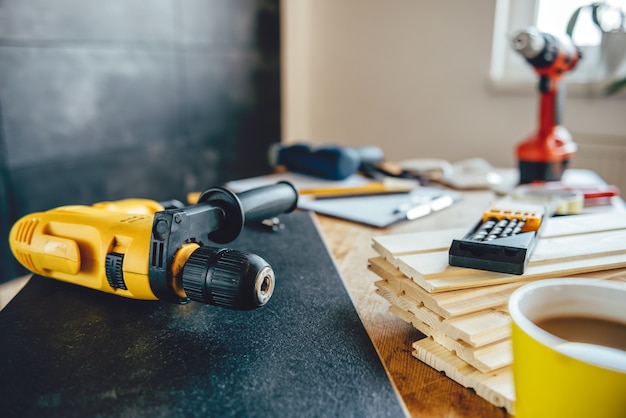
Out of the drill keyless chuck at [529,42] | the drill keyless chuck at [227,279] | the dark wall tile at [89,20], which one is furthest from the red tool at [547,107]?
the dark wall tile at [89,20]

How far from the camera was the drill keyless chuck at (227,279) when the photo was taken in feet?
1.43

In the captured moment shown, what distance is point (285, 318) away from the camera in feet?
1.64

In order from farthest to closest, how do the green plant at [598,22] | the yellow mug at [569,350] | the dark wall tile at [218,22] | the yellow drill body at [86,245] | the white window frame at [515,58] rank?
the dark wall tile at [218,22] < the white window frame at [515,58] < the green plant at [598,22] < the yellow drill body at [86,245] < the yellow mug at [569,350]

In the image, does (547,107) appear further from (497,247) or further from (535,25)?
(535,25)

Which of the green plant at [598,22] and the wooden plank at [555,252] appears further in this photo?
the green plant at [598,22]

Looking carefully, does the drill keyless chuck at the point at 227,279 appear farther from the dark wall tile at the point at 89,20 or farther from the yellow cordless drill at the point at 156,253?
the dark wall tile at the point at 89,20

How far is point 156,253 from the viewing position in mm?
473

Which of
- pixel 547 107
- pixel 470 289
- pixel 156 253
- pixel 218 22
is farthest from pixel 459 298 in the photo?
pixel 218 22

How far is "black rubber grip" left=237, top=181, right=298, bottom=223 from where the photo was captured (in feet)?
2.09

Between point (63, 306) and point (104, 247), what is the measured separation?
8cm

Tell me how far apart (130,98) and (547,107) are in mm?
1192

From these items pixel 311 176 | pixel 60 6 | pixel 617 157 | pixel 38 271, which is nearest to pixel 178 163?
pixel 60 6

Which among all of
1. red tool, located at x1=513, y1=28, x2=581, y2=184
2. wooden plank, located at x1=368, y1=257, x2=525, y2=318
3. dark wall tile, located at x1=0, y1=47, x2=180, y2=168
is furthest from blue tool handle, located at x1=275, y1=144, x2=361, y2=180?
dark wall tile, located at x1=0, y1=47, x2=180, y2=168

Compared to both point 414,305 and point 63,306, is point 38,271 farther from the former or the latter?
point 414,305
